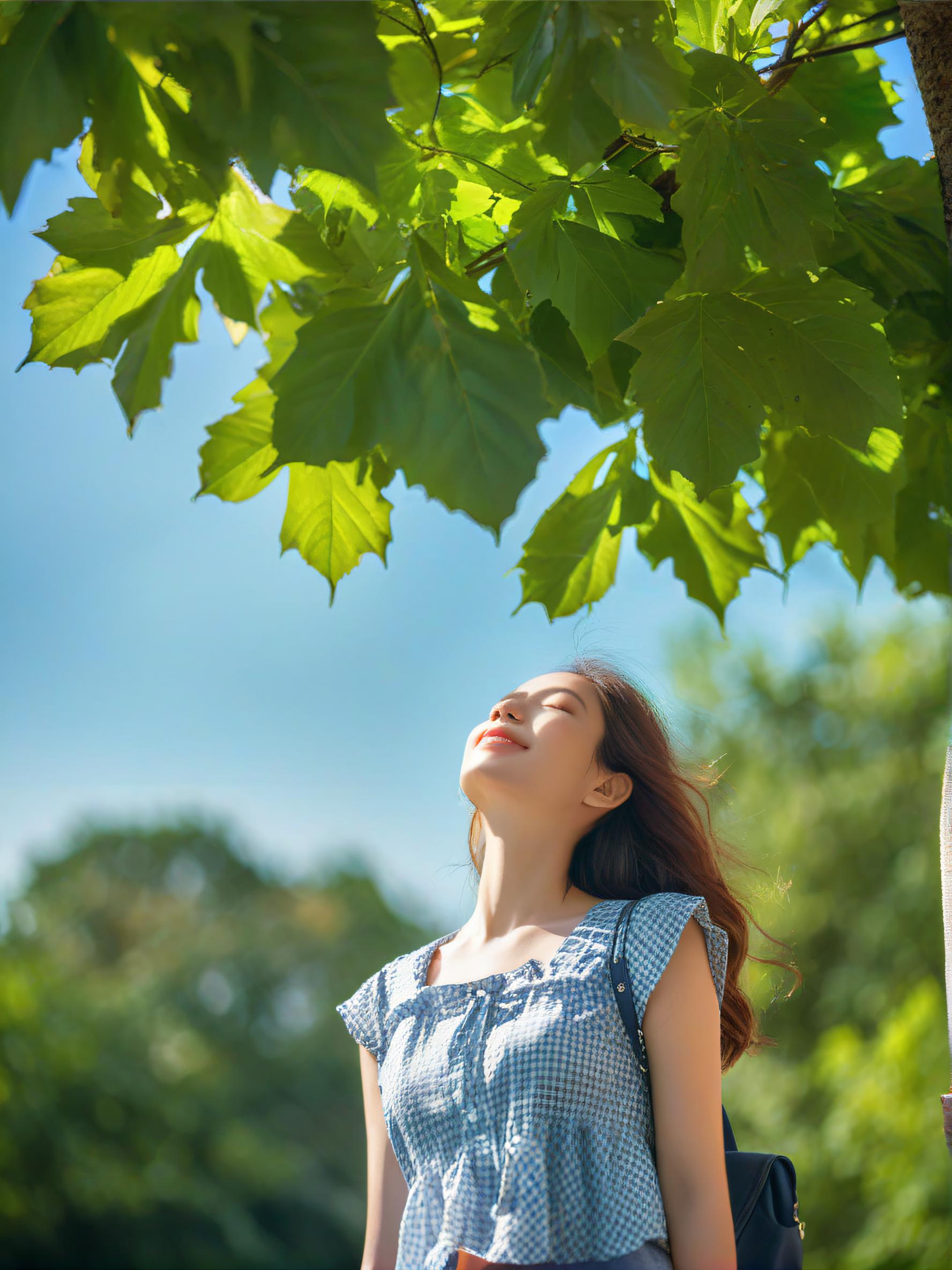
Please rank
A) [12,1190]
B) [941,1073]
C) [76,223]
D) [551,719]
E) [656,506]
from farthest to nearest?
[12,1190] < [941,1073] < [656,506] < [551,719] < [76,223]


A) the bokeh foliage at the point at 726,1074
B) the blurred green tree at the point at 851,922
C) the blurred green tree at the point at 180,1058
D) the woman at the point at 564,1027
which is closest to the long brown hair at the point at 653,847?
the woman at the point at 564,1027

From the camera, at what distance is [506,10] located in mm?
808

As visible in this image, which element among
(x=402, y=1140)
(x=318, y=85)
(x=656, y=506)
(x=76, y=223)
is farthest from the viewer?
(x=656, y=506)

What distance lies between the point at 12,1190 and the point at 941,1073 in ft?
18.8

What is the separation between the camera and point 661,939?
105cm

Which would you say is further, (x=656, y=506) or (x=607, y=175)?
(x=656, y=506)

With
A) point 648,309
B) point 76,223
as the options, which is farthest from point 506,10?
point 76,223

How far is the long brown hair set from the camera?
1.24 m

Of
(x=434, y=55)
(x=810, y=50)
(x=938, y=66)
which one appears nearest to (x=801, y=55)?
(x=810, y=50)

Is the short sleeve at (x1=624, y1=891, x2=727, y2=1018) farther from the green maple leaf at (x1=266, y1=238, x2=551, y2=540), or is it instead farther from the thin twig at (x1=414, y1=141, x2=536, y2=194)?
the thin twig at (x1=414, y1=141, x2=536, y2=194)

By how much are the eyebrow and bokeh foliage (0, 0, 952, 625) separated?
25 centimetres

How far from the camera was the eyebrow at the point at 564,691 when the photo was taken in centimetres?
127

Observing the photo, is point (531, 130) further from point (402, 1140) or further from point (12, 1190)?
point (12, 1190)

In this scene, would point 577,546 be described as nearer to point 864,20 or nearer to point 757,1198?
point 864,20
